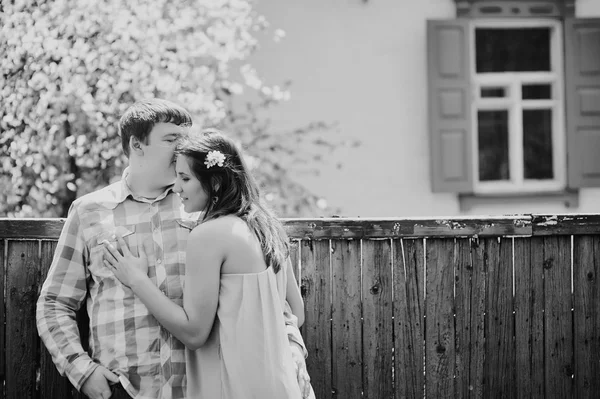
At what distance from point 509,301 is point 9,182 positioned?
131 inches

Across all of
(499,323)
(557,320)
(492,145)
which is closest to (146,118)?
(499,323)

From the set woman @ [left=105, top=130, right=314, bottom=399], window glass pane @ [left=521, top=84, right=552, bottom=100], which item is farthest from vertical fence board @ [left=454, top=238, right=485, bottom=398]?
window glass pane @ [left=521, top=84, right=552, bottom=100]

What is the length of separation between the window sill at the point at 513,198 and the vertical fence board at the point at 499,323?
4330 millimetres

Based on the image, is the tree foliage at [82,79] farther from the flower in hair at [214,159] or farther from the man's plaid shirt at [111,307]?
the flower in hair at [214,159]

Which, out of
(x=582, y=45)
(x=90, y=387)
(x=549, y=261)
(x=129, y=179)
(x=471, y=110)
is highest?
(x=582, y=45)

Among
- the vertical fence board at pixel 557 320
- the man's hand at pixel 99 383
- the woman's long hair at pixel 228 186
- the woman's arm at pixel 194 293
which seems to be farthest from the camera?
the vertical fence board at pixel 557 320

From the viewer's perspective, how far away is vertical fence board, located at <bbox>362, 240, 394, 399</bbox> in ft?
11.9

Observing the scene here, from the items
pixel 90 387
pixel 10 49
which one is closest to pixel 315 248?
pixel 90 387

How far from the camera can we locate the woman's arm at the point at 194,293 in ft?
8.54

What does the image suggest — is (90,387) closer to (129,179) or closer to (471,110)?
(129,179)

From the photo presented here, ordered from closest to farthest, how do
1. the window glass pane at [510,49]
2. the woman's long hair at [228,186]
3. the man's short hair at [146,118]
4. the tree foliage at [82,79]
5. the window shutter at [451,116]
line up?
the woman's long hair at [228,186], the man's short hair at [146,118], the tree foliage at [82,79], the window shutter at [451,116], the window glass pane at [510,49]

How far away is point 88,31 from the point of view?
545cm

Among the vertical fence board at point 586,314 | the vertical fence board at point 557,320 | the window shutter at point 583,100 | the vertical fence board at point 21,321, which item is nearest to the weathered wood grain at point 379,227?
the vertical fence board at point 557,320

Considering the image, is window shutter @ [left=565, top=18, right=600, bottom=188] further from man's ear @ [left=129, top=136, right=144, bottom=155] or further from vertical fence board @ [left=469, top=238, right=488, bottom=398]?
man's ear @ [left=129, top=136, right=144, bottom=155]
